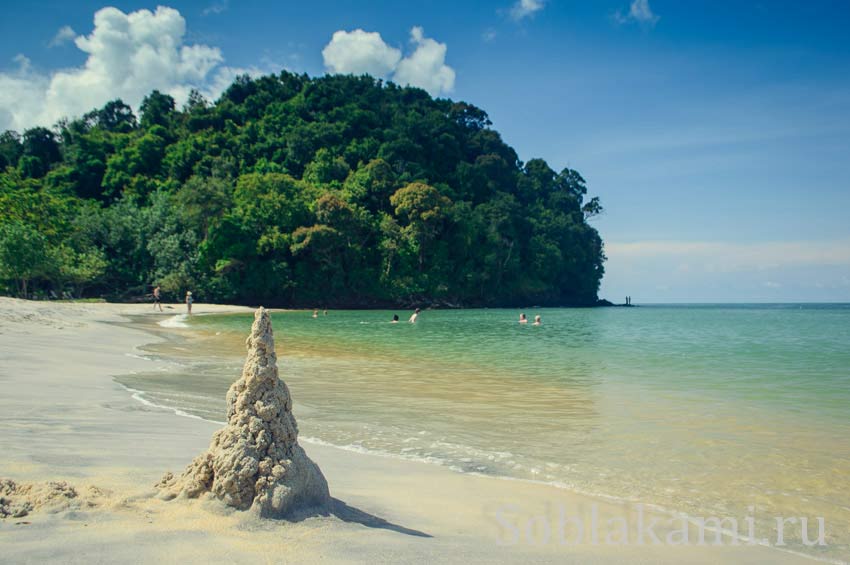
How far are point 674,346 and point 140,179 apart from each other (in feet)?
200

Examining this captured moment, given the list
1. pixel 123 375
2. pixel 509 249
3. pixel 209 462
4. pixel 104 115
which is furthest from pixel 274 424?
pixel 104 115

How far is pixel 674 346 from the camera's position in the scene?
2136 cm

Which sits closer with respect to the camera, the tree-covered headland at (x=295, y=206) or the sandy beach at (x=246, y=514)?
the sandy beach at (x=246, y=514)

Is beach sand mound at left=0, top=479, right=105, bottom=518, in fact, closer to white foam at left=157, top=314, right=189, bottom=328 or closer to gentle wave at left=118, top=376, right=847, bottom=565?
gentle wave at left=118, top=376, right=847, bottom=565

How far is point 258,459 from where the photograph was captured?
10.2ft

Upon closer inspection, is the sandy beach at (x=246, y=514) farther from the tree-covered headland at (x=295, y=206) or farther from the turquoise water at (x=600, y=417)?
Result: the tree-covered headland at (x=295, y=206)

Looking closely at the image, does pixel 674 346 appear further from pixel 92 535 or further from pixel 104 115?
pixel 104 115

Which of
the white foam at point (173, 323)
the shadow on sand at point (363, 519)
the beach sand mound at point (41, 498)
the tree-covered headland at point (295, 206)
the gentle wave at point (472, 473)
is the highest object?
the tree-covered headland at point (295, 206)

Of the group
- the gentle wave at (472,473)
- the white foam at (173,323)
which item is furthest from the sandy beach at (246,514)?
the white foam at (173,323)

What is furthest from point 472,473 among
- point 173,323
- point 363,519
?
point 173,323

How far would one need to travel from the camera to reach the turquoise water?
506cm

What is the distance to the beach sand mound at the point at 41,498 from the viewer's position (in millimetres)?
2756

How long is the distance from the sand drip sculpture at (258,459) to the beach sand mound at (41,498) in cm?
40

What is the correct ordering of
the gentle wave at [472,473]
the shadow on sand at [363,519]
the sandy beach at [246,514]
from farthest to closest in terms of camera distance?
the gentle wave at [472,473] < the shadow on sand at [363,519] < the sandy beach at [246,514]
